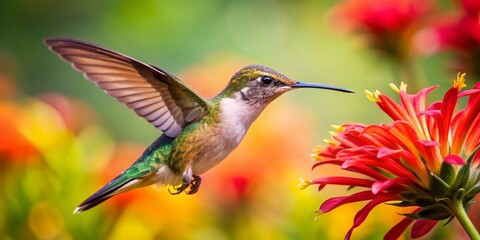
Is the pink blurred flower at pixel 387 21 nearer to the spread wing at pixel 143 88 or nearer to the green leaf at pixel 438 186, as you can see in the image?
the spread wing at pixel 143 88

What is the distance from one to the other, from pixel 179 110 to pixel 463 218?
72 centimetres

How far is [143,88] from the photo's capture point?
1660mm

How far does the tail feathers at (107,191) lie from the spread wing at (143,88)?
0.44 ft

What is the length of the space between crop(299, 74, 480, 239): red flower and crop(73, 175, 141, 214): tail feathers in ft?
1.47

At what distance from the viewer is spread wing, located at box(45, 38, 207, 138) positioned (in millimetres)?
1546

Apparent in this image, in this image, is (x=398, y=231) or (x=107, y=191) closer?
(x=398, y=231)

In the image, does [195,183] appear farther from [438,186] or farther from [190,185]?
[438,186]

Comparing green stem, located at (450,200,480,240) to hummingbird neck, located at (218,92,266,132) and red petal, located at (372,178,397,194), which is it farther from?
hummingbird neck, located at (218,92,266,132)

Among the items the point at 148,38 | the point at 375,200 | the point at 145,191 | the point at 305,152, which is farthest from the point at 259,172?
the point at 148,38

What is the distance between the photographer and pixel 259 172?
223 centimetres

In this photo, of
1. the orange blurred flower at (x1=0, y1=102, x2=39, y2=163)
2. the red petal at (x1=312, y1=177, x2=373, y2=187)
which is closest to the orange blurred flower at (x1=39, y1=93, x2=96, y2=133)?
the orange blurred flower at (x1=0, y1=102, x2=39, y2=163)

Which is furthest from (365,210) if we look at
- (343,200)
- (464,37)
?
(464,37)

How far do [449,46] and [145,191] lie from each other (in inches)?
32.6

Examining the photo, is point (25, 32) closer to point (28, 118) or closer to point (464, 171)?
point (28, 118)
